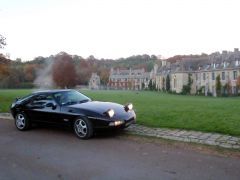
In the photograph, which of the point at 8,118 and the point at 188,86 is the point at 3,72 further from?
the point at 188,86

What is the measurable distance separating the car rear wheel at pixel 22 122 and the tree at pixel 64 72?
56432mm

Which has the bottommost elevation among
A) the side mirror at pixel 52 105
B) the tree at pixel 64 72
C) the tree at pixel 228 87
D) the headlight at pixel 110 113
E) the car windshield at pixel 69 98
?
the tree at pixel 228 87

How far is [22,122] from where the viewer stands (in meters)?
9.52

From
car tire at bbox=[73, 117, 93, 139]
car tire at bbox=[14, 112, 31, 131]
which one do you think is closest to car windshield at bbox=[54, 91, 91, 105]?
car tire at bbox=[73, 117, 93, 139]

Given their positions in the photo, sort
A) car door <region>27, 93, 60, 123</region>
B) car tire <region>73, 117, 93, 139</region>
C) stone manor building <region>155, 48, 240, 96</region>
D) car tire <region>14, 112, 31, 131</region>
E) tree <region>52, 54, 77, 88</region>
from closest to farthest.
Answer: car tire <region>73, 117, 93, 139</region>, car door <region>27, 93, 60, 123</region>, car tire <region>14, 112, 31, 131</region>, stone manor building <region>155, 48, 240, 96</region>, tree <region>52, 54, 77, 88</region>

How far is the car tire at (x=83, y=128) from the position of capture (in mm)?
7780

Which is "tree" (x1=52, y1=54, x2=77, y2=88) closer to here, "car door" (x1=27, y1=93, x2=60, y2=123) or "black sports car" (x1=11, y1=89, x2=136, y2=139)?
"black sports car" (x1=11, y1=89, x2=136, y2=139)

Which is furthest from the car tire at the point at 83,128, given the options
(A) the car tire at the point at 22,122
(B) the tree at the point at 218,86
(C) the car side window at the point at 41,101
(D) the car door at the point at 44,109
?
(B) the tree at the point at 218,86

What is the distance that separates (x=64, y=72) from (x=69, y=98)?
57.8 meters

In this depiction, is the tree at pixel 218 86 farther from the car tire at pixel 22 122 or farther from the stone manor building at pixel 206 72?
the car tire at pixel 22 122

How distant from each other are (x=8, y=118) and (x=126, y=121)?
22.1ft

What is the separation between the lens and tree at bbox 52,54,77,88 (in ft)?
215

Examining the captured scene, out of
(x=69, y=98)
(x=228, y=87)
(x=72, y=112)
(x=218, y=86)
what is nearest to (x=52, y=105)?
(x=69, y=98)

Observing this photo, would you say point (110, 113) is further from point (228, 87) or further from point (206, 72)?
point (206, 72)
